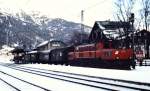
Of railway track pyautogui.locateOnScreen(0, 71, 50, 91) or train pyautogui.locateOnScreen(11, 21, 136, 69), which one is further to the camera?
train pyautogui.locateOnScreen(11, 21, 136, 69)

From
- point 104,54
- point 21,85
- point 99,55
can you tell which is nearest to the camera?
point 21,85

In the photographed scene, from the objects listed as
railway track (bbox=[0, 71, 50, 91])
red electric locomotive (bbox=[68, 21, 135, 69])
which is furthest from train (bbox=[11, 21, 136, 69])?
railway track (bbox=[0, 71, 50, 91])

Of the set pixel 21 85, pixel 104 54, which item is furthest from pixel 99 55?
pixel 21 85

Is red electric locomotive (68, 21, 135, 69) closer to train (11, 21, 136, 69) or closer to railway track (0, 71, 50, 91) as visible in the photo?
train (11, 21, 136, 69)

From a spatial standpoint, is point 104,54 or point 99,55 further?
point 99,55

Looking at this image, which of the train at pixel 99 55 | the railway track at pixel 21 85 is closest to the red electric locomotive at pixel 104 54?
the train at pixel 99 55

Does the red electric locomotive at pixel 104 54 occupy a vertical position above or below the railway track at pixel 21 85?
above

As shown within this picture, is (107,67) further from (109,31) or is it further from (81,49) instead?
(109,31)

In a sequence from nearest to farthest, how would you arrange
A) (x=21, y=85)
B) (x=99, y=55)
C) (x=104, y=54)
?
(x=21, y=85) → (x=104, y=54) → (x=99, y=55)

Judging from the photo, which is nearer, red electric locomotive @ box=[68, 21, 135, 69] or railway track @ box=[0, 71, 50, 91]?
railway track @ box=[0, 71, 50, 91]

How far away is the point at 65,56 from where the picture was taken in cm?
5341

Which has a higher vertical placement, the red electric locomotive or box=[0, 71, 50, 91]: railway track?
the red electric locomotive

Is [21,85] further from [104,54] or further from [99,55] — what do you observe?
[99,55]

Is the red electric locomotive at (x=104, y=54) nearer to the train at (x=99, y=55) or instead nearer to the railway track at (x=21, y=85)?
the train at (x=99, y=55)
